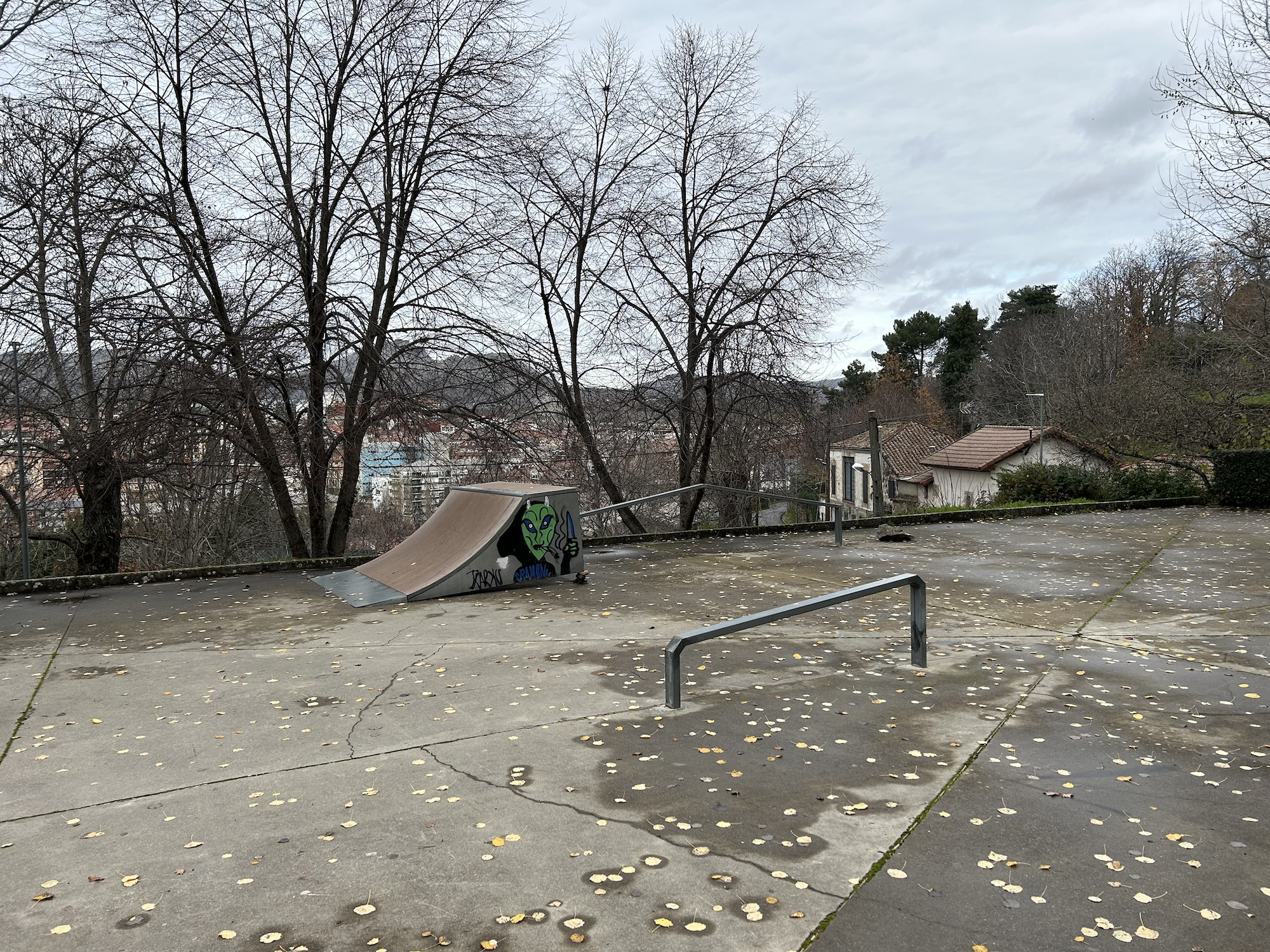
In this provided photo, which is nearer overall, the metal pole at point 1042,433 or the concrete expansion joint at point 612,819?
the concrete expansion joint at point 612,819

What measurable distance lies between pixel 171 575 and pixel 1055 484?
1844 centimetres

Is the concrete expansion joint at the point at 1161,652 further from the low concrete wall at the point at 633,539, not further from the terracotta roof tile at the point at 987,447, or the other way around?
the terracotta roof tile at the point at 987,447

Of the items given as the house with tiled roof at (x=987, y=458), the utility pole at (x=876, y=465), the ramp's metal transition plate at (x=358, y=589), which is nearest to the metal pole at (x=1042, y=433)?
the house with tiled roof at (x=987, y=458)

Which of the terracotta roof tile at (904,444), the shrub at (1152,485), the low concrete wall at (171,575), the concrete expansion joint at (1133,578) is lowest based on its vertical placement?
the concrete expansion joint at (1133,578)

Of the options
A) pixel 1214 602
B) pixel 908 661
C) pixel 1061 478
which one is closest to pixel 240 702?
pixel 908 661

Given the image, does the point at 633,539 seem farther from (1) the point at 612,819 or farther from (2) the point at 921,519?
(1) the point at 612,819

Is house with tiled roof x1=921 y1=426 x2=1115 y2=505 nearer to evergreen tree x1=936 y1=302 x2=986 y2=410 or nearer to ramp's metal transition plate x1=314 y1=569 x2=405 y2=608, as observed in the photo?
evergreen tree x1=936 y1=302 x2=986 y2=410

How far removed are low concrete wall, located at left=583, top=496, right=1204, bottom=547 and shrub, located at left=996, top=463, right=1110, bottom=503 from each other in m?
1.72

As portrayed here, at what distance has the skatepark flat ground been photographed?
2.92 m

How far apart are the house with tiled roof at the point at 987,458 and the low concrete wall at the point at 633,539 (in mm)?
10801

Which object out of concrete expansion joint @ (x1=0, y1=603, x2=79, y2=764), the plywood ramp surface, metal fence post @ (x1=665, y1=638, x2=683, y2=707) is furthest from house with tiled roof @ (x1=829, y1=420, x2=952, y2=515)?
metal fence post @ (x1=665, y1=638, x2=683, y2=707)

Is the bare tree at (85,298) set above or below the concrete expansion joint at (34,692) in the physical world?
above

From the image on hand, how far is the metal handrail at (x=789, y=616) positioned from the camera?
507 centimetres

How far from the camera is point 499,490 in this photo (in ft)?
33.9
